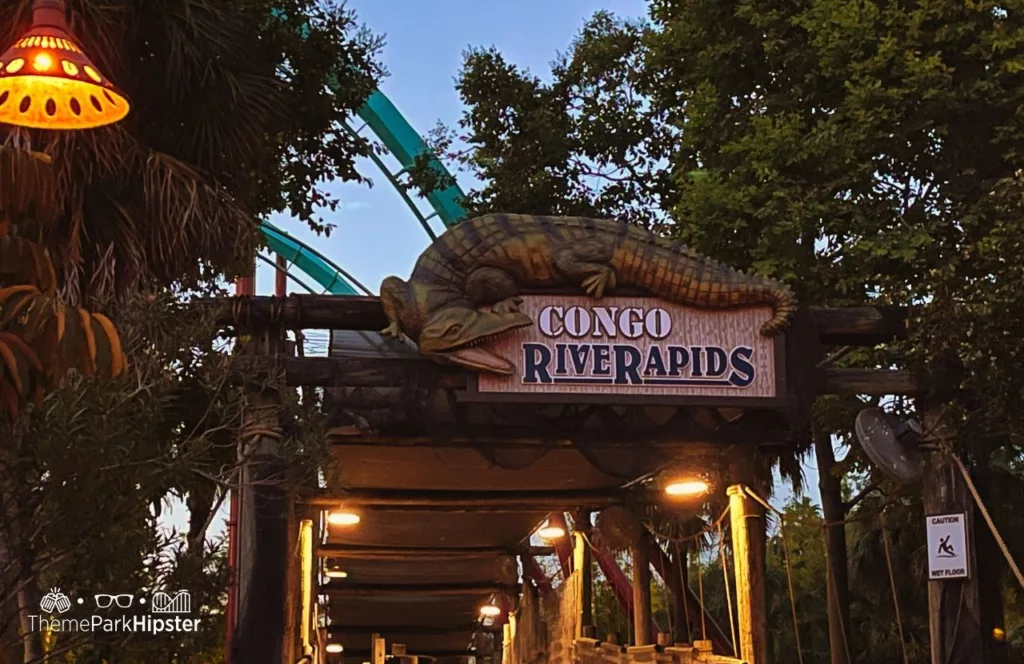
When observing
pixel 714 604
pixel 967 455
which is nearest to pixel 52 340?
pixel 967 455

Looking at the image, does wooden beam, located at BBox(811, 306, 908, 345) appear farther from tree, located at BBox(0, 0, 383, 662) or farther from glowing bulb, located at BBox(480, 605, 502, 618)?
glowing bulb, located at BBox(480, 605, 502, 618)

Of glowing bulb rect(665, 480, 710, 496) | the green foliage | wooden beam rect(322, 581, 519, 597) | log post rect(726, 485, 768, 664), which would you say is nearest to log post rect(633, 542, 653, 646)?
glowing bulb rect(665, 480, 710, 496)

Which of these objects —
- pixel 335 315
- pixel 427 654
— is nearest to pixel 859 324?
pixel 335 315

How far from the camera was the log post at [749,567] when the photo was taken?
32.2 feet

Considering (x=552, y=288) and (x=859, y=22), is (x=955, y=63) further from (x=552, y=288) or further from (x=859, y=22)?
(x=552, y=288)

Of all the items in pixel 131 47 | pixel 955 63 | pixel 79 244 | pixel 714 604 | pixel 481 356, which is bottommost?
pixel 714 604

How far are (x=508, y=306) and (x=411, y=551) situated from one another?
793 cm

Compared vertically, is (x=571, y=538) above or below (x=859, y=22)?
below

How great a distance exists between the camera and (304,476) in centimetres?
724

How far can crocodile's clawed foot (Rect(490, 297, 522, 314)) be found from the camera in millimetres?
8180

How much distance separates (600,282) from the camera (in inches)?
325

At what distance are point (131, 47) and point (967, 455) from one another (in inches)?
245

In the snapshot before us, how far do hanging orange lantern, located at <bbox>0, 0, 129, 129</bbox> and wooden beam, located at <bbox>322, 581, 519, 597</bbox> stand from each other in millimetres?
13052

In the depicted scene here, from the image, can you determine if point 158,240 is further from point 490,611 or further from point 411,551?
point 490,611
